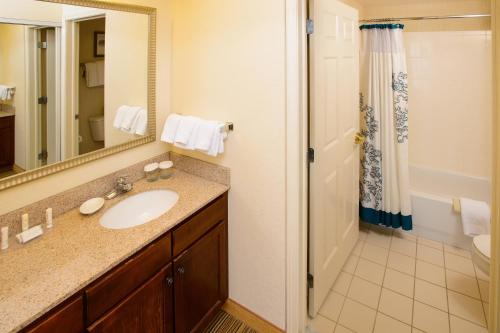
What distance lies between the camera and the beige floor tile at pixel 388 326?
5.75ft

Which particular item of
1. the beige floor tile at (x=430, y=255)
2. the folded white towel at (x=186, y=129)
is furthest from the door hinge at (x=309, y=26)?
the beige floor tile at (x=430, y=255)

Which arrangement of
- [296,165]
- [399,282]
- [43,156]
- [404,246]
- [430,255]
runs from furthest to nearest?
[404,246] → [430,255] → [399,282] → [296,165] → [43,156]

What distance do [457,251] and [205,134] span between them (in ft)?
7.48

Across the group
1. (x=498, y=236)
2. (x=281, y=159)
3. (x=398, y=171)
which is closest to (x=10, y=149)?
(x=281, y=159)

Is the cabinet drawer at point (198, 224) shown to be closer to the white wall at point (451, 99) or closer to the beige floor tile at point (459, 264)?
the beige floor tile at point (459, 264)

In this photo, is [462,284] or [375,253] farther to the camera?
[375,253]

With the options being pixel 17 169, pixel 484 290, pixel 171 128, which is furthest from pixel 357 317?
pixel 17 169

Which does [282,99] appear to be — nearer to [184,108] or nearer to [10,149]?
[184,108]

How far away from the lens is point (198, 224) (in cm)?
149

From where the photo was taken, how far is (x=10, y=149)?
124 centimetres

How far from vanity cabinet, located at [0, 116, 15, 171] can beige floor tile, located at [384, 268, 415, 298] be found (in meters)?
2.25

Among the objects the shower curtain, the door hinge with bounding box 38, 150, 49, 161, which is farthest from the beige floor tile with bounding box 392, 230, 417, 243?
the door hinge with bounding box 38, 150, 49, 161

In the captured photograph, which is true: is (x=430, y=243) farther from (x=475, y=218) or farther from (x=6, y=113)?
(x=6, y=113)

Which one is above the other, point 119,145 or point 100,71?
point 100,71
